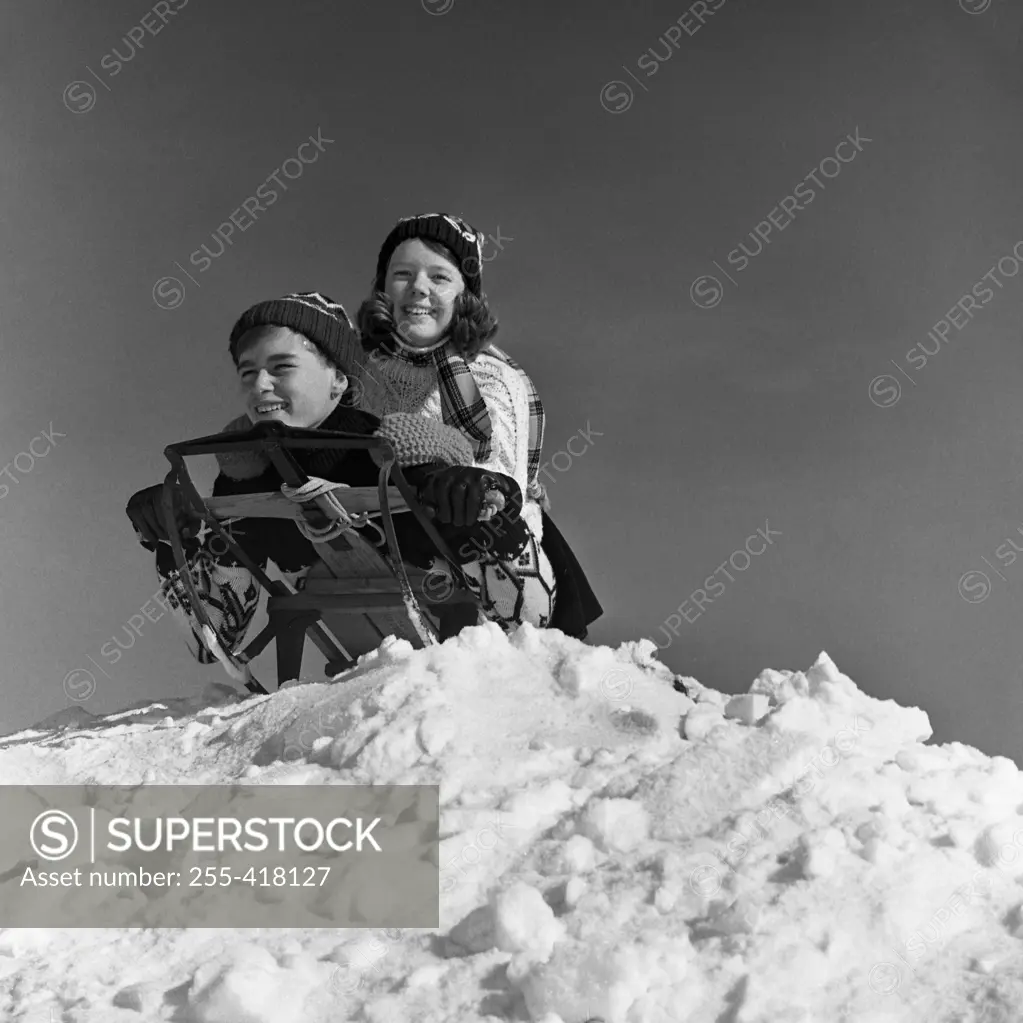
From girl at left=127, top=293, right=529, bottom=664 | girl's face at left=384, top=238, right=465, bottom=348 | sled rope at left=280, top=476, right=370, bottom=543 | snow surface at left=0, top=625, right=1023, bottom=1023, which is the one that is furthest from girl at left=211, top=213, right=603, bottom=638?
snow surface at left=0, top=625, right=1023, bottom=1023

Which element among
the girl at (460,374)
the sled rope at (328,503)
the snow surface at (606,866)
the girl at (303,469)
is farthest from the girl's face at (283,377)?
the snow surface at (606,866)

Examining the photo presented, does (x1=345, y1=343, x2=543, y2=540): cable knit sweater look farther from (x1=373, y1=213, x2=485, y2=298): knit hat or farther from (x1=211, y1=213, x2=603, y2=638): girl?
(x1=373, y1=213, x2=485, y2=298): knit hat

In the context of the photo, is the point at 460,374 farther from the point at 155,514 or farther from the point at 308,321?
the point at 155,514

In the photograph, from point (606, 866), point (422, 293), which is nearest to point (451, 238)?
point (422, 293)

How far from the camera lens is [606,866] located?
2.19 m

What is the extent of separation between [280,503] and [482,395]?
2.54 ft

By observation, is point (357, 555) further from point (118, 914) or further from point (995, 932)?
point (995, 932)

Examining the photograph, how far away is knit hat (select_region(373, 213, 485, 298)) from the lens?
12.4 ft

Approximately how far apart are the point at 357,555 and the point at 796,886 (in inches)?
68.6

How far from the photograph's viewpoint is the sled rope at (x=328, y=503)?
3236mm

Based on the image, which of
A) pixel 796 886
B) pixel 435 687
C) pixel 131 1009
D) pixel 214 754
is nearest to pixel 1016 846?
pixel 796 886

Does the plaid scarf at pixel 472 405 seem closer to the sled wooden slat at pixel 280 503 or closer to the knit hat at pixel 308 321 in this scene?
the knit hat at pixel 308 321

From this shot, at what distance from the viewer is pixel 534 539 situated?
12.1 feet

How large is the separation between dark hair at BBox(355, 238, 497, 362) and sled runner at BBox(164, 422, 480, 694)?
2.15 feet
